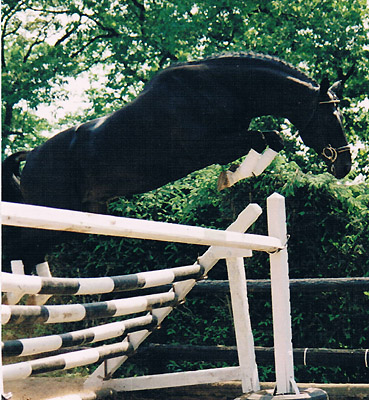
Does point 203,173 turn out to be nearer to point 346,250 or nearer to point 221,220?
point 221,220

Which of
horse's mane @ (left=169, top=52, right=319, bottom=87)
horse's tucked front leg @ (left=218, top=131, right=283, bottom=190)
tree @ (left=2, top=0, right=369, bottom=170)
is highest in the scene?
tree @ (left=2, top=0, right=369, bottom=170)

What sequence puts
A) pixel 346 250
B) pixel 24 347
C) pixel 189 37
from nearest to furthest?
pixel 24 347
pixel 346 250
pixel 189 37

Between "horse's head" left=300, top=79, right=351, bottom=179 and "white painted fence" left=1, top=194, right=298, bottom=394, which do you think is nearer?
"white painted fence" left=1, top=194, right=298, bottom=394

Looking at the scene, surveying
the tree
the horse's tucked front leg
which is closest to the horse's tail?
the horse's tucked front leg

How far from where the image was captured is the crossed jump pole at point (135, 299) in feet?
6.13

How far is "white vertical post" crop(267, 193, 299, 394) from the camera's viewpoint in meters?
2.99

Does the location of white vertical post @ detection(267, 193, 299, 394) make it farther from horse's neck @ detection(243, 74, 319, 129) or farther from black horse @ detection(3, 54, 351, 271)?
horse's neck @ detection(243, 74, 319, 129)

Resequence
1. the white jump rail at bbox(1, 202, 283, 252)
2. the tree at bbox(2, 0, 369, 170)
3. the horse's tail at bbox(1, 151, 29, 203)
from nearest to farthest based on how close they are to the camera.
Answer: the white jump rail at bbox(1, 202, 283, 252), the horse's tail at bbox(1, 151, 29, 203), the tree at bbox(2, 0, 369, 170)

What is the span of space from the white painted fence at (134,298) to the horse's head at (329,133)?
57 cm

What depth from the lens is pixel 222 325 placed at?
5.36 meters

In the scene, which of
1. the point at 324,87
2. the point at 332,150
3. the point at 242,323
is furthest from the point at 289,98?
the point at 242,323

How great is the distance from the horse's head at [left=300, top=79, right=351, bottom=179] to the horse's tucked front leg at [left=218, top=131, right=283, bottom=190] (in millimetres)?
274

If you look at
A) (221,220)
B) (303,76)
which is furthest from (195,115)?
(221,220)

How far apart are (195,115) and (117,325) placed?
4.02 feet
